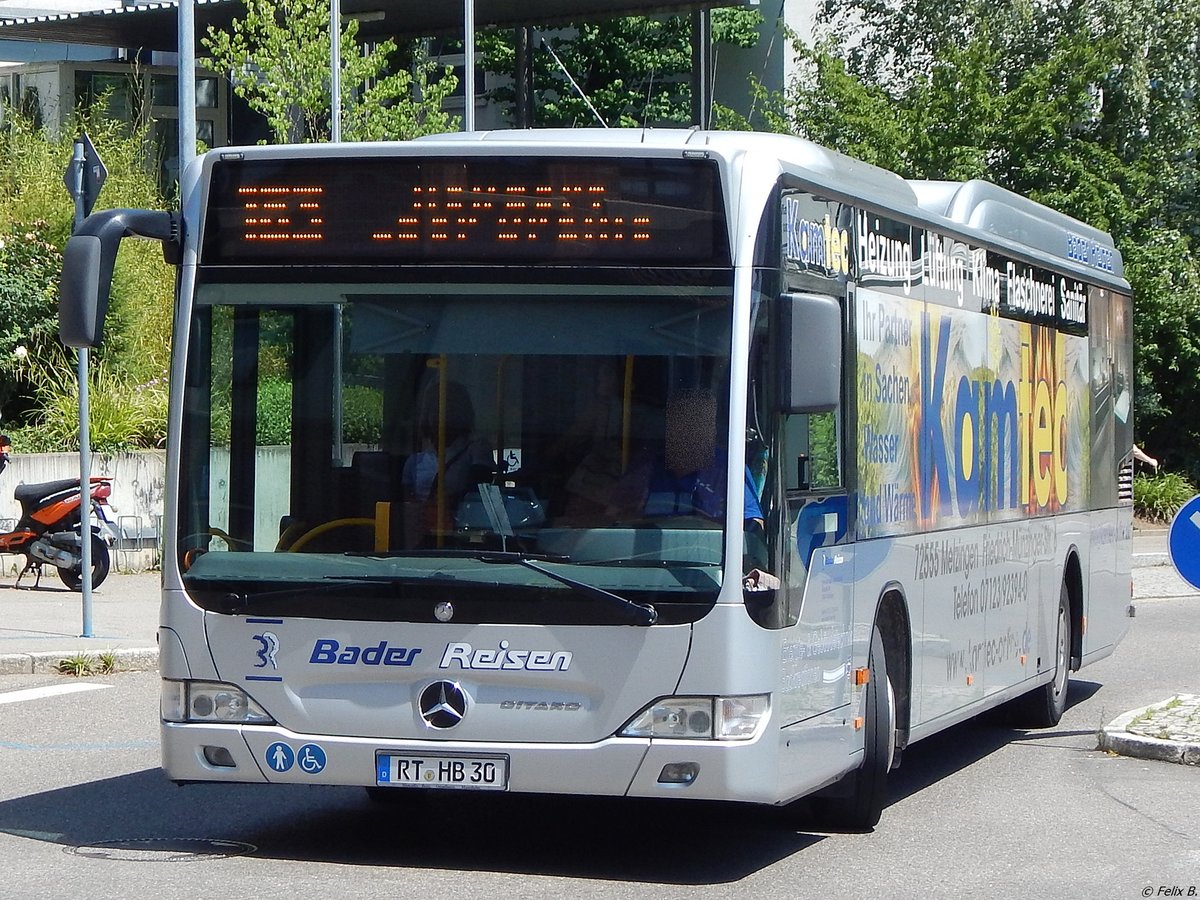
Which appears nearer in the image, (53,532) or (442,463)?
(442,463)

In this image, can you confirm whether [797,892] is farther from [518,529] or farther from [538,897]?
[518,529]

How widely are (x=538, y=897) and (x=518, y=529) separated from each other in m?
1.36

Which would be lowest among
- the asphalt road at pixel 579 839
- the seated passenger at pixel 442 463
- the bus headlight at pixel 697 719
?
the asphalt road at pixel 579 839

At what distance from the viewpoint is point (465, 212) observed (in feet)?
25.4

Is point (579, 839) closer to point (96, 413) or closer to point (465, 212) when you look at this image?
point (465, 212)

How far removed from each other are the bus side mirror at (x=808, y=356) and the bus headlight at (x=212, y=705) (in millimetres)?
2364

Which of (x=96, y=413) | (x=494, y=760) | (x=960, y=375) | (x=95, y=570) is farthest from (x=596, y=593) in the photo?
(x=96, y=413)

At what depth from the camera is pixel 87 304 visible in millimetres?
7734

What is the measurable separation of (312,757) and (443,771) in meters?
0.53

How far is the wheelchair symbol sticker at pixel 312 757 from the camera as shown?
25.1 ft

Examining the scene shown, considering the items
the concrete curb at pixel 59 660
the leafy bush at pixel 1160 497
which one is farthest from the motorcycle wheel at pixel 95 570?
the leafy bush at pixel 1160 497

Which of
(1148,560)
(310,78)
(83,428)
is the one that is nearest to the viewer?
(83,428)

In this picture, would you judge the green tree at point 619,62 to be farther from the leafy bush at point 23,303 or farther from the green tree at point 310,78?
the leafy bush at point 23,303

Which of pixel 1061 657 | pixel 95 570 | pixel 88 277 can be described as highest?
pixel 88 277
